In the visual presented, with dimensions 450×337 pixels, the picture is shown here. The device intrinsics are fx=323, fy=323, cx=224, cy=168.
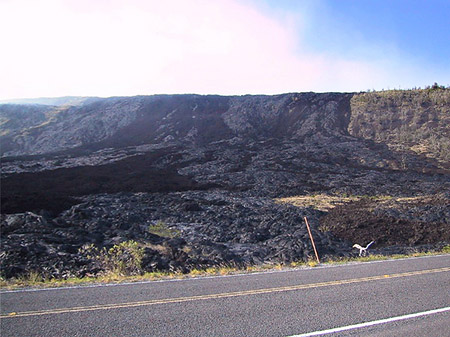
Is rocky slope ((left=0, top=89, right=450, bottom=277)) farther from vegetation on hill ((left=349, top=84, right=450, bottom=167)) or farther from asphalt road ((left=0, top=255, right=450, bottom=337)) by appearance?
asphalt road ((left=0, top=255, right=450, bottom=337))

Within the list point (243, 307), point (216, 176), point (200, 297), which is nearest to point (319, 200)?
point (216, 176)

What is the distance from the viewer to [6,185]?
104 feet

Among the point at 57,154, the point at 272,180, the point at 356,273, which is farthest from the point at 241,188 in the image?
the point at 57,154

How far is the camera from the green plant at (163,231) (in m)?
18.6

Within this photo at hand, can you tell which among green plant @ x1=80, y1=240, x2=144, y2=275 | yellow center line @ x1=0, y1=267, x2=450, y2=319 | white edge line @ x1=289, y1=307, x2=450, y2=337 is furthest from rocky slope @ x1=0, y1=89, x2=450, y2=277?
white edge line @ x1=289, y1=307, x2=450, y2=337

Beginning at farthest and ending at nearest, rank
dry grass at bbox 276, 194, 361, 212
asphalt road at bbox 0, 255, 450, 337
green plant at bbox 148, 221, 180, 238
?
dry grass at bbox 276, 194, 361, 212
green plant at bbox 148, 221, 180, 238
asphalt road at bbox 0, 255, 450, 337

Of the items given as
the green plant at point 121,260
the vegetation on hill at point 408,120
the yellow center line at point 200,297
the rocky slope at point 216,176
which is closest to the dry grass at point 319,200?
the rocky slope at point 216,176

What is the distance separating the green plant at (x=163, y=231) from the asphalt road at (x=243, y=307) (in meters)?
10.4

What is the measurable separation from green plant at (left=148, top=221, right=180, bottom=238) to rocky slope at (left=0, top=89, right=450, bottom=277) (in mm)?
425

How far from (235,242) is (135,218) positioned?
7.73 m

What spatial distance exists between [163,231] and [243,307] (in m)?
13.7

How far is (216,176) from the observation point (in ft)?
134

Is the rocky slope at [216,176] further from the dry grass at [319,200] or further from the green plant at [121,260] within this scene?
the dry grass at [319,200]

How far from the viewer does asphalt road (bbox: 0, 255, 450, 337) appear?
17.5 feet
